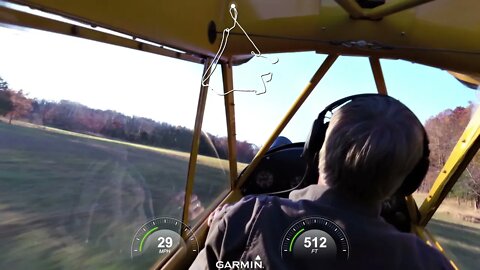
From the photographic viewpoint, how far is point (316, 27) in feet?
8.56

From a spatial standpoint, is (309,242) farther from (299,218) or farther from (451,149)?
(451,149)

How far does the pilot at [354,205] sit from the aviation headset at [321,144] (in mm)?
21

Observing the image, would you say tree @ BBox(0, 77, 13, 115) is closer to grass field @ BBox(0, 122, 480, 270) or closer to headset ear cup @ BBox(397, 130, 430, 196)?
grass field @ BBox(0, 122, 480, 270)

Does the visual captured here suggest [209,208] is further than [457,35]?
Yes

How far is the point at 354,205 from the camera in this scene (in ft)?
2.82

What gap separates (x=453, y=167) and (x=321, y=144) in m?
2.34

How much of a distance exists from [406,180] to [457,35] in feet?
6.59

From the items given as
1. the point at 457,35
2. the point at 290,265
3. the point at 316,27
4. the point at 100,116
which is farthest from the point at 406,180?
the point at 457,35

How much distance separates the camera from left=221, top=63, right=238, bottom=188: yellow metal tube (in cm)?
279

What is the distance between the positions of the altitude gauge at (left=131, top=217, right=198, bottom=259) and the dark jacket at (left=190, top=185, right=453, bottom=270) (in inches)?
29.3

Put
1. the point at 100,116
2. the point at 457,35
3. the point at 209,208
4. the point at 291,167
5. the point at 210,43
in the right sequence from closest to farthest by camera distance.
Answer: the point at 100,116 → the point at 210,43 → the point at 457,35 → the point at 209,208 → the point at 291,167

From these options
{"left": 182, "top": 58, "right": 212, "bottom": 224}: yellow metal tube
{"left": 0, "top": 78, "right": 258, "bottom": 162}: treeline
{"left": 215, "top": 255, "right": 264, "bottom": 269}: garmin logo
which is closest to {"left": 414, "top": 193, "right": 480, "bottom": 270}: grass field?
{"left": 182, "top": 58, "right": 212, "bottom": 224}: yellow metal tube

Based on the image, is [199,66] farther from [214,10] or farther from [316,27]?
[316,27]

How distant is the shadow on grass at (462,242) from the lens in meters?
2.93
